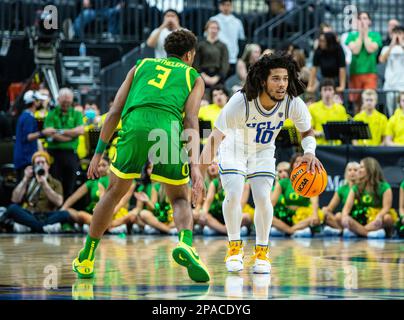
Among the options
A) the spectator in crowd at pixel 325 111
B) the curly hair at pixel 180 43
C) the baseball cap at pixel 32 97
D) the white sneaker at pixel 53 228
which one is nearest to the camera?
the curly hair at pixel 180 43

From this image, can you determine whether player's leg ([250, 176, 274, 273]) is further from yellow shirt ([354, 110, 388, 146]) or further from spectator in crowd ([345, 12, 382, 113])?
spectator in crowd ([345, 12, 382, 113])

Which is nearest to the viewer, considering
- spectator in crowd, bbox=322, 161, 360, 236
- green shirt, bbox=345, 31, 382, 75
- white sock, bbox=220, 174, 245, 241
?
white sock, bbox=220, 174, 245, 241

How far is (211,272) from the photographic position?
998 cm

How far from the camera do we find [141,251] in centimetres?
1297

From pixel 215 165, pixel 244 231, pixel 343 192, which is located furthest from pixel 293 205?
pixel 215 165

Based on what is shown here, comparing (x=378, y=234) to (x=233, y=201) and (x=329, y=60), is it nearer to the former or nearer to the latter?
(x=329, y=60)

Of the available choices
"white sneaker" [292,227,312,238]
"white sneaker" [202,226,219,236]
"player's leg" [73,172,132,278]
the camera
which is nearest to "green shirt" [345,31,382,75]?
"white sneaker" [292,227,312,238]

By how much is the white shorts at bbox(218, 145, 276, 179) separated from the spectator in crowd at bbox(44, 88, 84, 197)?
7969 mm

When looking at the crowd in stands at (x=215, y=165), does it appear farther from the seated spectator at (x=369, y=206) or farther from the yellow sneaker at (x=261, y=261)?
the yellow sneaker at (x=261, y=261)

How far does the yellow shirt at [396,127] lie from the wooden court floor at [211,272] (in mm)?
2925

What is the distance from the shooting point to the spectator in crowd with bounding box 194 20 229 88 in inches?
762

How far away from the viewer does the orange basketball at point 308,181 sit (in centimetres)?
985

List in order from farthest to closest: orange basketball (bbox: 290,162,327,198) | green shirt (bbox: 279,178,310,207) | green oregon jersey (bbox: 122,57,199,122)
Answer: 1. green shirt (bbox: 279,178,310,207)
2. orange basketball (bbox: 290,162,327,198)
3. green oregon jersey (bbox: 122,57,199,122)

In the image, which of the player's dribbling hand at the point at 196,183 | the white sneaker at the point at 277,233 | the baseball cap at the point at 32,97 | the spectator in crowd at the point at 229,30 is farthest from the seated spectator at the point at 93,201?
the player's dribbling hand at the point at 196,183
